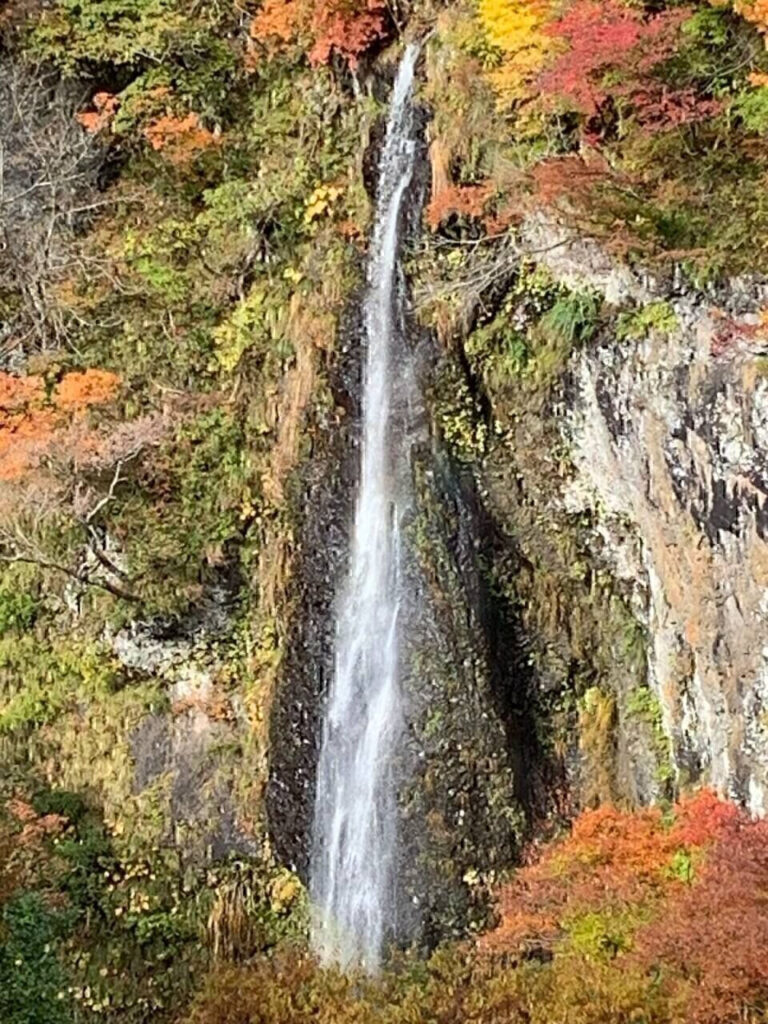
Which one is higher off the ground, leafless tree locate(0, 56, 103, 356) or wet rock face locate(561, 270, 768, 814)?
leafless tree locate(0, 56, 103, 356)

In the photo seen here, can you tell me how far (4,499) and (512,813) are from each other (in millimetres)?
7526

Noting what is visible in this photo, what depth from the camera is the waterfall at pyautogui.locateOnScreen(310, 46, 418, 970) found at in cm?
1079

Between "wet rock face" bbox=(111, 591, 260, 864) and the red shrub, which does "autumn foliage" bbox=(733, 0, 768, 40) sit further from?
"wet rock face" bbox=(111, 591, 260, 864)

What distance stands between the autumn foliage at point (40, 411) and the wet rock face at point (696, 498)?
667cm

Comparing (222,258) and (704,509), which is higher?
(222,258)

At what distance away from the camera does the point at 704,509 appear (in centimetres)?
848

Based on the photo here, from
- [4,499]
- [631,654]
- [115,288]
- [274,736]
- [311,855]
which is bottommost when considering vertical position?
[311,855]

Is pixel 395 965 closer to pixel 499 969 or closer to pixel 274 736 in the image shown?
pixel 499 969

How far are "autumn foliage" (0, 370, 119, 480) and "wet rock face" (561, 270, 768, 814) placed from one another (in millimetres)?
6674

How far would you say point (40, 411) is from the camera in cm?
1362

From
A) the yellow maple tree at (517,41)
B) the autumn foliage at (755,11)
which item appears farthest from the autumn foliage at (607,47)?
the yellow maple tree at (517,41)

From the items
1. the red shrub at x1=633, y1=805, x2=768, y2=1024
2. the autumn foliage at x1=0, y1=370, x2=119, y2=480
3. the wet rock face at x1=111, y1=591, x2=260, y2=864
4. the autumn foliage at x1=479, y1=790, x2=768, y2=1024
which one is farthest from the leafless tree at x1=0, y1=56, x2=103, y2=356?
the red shrub at x1=633, y1=805, x2=768, y2=1024

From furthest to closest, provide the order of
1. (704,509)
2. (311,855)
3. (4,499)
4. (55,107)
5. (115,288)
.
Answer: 1. (55,107)
2. (115,288)
3. (4,499)
4. (311,855)
5. (704,509)

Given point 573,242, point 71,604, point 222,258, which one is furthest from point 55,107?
point 573,242
